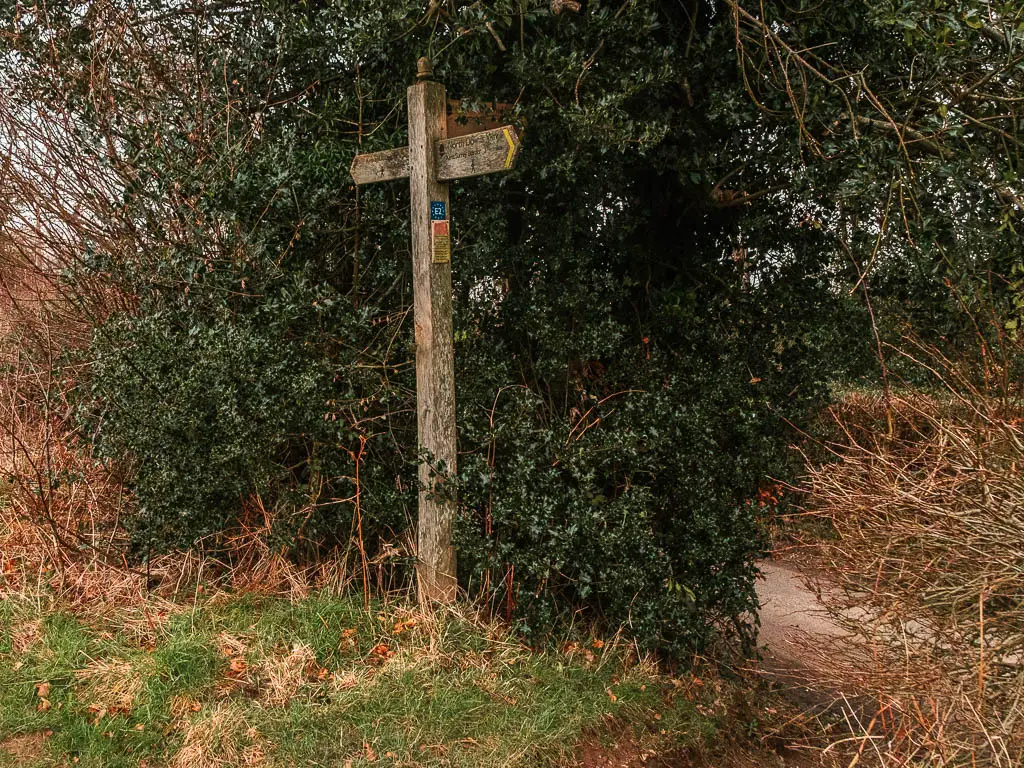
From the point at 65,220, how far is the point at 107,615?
2.81m

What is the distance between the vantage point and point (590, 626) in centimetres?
573

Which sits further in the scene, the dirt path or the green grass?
the dirt path

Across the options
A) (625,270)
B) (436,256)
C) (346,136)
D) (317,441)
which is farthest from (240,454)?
(625,270)

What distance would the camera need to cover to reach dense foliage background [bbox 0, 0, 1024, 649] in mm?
5188

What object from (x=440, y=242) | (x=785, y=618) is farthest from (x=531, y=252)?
(x=785, y=618)

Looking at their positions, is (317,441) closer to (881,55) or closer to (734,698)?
(734,698)

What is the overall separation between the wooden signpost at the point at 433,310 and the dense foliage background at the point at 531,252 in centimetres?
19

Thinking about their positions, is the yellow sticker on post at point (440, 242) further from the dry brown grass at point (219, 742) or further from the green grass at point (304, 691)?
the dry brown grass at point (219, 742)

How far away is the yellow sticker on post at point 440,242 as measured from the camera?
5.04m

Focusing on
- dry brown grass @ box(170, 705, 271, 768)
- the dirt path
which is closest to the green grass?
dry brown grass @ box(170, 705, 271, 768)

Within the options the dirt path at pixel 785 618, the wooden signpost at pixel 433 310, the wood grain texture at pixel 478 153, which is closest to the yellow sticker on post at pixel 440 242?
the wooden signpost at pixel 433 310

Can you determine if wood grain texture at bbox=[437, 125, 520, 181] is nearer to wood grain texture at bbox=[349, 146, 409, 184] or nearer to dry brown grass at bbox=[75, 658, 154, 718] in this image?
wood grain texture at bbox=[349, 146, 409, 184]

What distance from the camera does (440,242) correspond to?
16.6 ft

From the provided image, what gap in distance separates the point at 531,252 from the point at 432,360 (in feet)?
3.68
